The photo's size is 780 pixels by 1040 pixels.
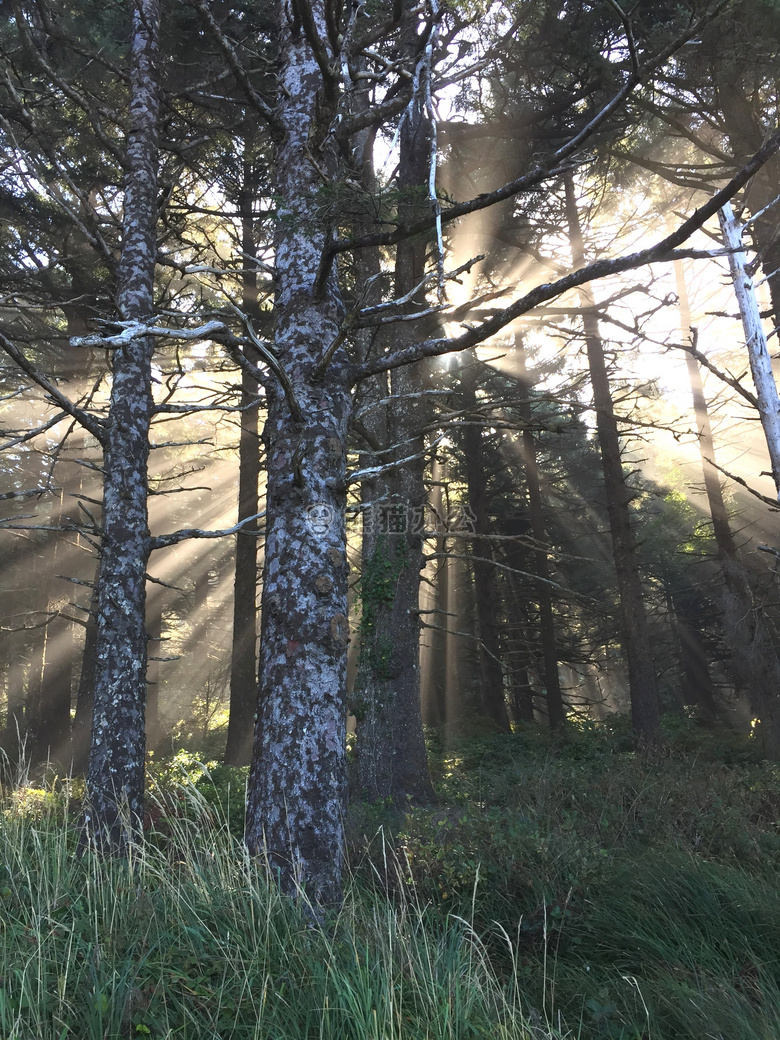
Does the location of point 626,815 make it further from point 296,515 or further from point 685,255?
point 685,255

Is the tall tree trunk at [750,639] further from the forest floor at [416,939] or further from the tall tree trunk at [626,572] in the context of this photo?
the forest floor at [416,939]

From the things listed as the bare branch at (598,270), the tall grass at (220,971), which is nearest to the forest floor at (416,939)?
the tall grass at (220,971)

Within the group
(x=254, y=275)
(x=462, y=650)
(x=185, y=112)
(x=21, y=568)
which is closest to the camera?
(x=185, y=112)

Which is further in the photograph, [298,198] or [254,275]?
[254,275]

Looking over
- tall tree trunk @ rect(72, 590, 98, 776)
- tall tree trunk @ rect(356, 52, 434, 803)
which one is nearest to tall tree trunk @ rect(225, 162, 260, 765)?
tall tree trunk @ rect(72, 590, 98, 776)

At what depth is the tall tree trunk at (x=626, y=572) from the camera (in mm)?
12500

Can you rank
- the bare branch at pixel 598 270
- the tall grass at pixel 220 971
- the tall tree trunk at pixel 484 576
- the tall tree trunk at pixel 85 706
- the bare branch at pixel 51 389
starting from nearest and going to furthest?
the tall grass at pixel 220 971, the bare branch at pixel 598 270, the bare branch at pixel 51 389, the tall tree trunk at pixel 85 706, the tall tree trunk at pixel 484 576

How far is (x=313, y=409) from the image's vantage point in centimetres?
393

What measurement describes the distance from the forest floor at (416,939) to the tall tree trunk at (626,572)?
7.02m

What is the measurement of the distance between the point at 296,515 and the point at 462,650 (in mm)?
18953

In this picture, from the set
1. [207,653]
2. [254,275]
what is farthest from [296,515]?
[207,653]

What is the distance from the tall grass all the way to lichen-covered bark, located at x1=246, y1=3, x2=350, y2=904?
0.30 metres

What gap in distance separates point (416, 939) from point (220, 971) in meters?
0.77

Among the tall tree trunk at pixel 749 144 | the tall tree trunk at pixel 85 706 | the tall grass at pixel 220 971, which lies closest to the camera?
the tall grass at pixel 220 971
